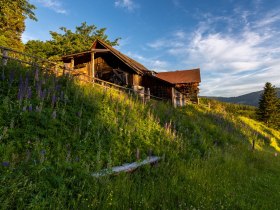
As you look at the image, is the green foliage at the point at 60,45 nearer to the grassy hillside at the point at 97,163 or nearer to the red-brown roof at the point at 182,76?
the red-brown roof at the point at 182,76

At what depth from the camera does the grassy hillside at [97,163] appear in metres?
3.83

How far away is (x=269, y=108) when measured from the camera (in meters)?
46.6

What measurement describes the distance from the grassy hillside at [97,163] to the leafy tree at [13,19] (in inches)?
659

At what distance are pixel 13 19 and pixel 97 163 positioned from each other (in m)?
30.3

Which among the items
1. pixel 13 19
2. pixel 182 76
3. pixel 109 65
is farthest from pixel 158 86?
pixel 13 19

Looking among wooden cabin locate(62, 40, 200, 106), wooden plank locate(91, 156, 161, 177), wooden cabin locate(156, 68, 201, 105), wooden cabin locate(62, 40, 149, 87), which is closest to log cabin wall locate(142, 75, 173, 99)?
wooden cabin locate(62, 40, 200, 106)

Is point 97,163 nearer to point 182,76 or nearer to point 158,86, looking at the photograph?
point 158,86

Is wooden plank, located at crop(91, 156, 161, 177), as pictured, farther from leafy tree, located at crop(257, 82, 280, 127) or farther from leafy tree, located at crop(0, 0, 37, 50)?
leafy tree, located at crop(257, 82, 280, 127)

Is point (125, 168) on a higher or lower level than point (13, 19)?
lower

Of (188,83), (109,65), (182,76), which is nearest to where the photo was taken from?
Result: (109,65)

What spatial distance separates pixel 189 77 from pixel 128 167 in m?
32.9

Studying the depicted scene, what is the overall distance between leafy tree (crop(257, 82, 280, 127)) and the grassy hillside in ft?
138

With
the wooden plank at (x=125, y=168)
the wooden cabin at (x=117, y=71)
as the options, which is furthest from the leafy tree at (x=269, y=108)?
the wooden plank at (x=125, y=168)

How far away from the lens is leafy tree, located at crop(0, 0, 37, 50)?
69.8ft
